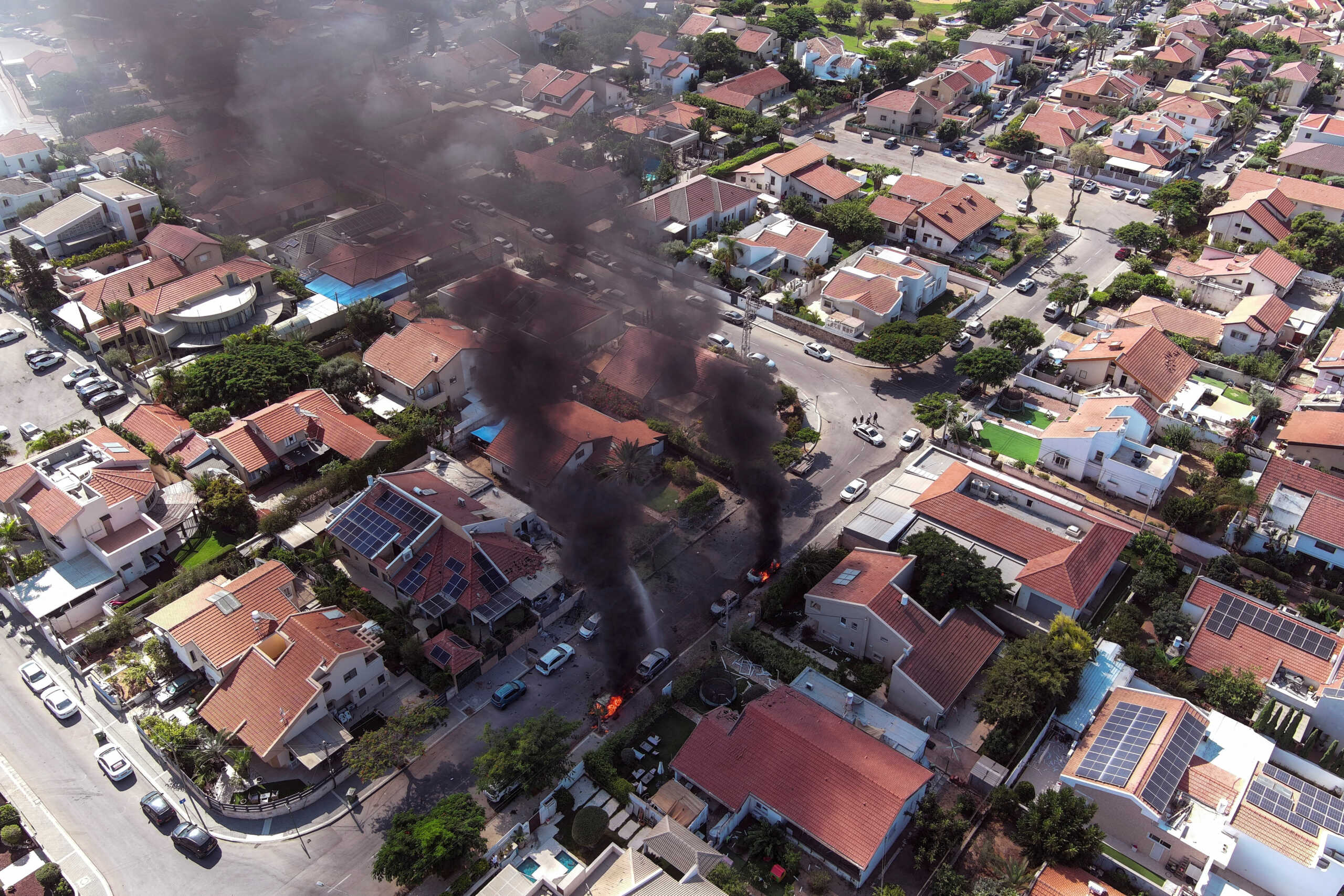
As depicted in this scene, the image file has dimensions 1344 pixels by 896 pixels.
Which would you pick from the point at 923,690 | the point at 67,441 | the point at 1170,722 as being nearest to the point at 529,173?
the point at 67,441

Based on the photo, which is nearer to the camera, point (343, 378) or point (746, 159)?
point (343, 378)

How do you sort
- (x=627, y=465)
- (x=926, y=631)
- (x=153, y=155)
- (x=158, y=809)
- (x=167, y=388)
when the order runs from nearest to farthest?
(x=158, y=809) < (x=926, y=631) < (x=627, y=465) < (x=167, y=388) < (x=153, y=155)

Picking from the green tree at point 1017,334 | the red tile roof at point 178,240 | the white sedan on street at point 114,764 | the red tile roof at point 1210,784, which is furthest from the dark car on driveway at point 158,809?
the green tree at point 1017,334

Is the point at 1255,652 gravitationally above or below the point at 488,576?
below

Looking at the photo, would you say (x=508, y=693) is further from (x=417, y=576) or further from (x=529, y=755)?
(x=417, y=576)

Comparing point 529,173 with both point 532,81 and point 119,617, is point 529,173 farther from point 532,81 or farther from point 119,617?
point 119,617

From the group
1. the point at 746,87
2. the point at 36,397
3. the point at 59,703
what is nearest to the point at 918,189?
the point at 746,87
